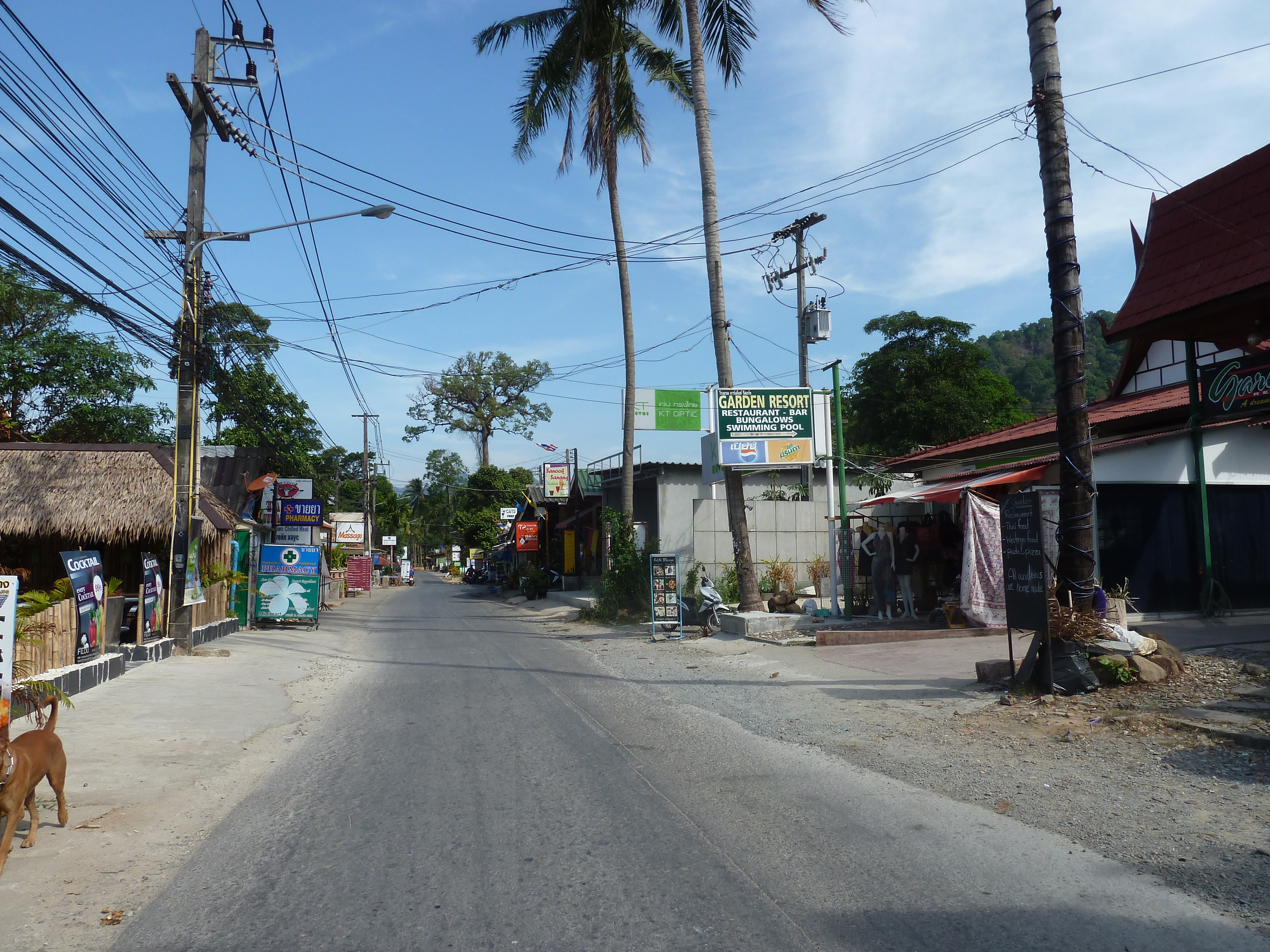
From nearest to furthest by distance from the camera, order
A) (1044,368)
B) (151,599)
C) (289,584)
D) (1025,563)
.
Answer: (1025,563), (151,599), (289,584), (1044,368)

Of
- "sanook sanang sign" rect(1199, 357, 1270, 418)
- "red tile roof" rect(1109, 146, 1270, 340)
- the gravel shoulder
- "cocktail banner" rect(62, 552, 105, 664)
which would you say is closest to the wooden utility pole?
"cocktail banner" rect(62, 552, 105, 664)

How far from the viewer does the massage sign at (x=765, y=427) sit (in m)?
18.8

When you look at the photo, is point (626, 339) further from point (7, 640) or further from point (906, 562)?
point (7, 640)

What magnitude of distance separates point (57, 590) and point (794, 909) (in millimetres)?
10448

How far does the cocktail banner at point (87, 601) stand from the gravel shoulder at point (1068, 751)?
6887 millimetres

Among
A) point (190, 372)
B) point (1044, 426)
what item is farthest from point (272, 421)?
point (1044, 426)

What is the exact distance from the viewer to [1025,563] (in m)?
9.48

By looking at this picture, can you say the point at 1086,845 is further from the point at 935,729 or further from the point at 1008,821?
the point at 935,729

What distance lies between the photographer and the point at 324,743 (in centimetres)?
845

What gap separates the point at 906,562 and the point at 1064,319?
847cm

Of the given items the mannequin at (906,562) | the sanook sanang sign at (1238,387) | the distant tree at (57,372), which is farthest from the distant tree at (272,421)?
the sanook sanang sign at (1238,387)

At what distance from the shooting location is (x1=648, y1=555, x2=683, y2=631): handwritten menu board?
1848 cm

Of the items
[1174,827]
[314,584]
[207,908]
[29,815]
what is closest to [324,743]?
[29,815]

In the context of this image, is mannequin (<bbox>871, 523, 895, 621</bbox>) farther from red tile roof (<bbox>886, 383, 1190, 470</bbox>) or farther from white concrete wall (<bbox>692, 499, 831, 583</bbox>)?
white concrete wall (<bbox>692, 499, 831, 583</bbox>)
